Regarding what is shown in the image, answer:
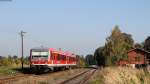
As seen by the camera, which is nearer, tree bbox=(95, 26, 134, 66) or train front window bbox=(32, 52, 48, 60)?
train front window bbox=(32, 52, 48, 60)

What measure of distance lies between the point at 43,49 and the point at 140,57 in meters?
51.4

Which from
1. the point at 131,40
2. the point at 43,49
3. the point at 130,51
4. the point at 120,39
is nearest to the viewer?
the point at 43,49

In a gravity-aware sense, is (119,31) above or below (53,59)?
above

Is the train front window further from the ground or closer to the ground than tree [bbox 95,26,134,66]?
closer to the ground

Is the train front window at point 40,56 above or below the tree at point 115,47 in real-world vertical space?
below

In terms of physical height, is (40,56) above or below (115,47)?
below

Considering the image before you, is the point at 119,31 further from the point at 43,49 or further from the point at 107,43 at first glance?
the point at 43,49

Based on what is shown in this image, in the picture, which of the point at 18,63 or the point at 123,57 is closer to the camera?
the point at 123,57

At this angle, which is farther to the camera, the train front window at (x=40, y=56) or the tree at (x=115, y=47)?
the tree at (x=115, y=47)

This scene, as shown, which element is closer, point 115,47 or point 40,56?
point 40,56

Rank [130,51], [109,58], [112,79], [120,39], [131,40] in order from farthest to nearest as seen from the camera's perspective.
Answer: [131,40] < [130,51] < [120,39] < [109,58] < [112,79]

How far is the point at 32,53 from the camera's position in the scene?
4231cm

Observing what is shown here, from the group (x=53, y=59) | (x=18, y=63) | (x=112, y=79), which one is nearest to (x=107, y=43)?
(x=18, y=63)

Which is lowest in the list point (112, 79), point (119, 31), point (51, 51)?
point (112, 79)
